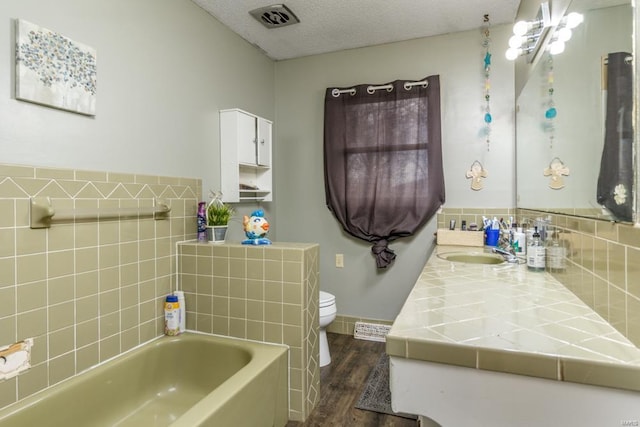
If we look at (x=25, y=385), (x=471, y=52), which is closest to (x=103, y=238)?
(x=25, y=385)

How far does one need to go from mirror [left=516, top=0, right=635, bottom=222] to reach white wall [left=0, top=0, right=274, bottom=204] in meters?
1.91

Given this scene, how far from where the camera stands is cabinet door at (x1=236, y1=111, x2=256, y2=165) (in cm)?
238

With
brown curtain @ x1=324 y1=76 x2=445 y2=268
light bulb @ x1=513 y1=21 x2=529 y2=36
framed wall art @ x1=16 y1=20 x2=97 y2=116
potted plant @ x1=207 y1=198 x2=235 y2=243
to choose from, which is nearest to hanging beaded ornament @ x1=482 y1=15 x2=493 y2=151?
brown curtain @ x1=324 y1=76 x2=445 y2=268

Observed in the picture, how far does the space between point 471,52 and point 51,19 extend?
102 inches

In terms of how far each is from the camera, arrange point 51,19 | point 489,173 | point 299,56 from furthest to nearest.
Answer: point 299,56
point 489,173
point 51,19

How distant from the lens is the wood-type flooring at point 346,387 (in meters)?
1.76

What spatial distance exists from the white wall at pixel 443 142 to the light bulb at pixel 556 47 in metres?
0.99

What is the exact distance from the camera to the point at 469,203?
2617 millimetres

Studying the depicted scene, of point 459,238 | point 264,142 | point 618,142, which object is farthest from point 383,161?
point 618,142

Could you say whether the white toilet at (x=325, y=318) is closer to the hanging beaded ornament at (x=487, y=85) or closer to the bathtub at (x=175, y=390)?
the bathtub at (x=175, y=390)

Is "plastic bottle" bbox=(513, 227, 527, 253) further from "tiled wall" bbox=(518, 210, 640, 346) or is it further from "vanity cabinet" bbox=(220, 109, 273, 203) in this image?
"vanity cabinet" bbox=(220, 109, 273, 203)

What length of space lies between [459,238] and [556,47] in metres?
1.31

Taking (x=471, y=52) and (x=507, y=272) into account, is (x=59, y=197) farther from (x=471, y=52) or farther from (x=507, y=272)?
(x=471, y=52)

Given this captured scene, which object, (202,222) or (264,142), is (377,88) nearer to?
(264,142)
